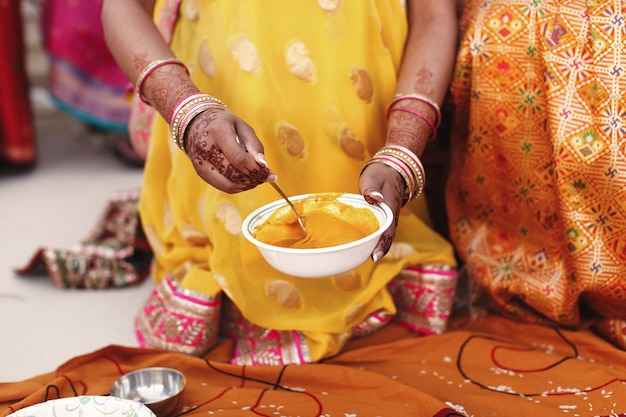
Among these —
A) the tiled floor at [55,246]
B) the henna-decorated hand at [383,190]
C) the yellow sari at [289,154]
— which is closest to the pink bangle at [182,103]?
the yellow sari at [289,154]

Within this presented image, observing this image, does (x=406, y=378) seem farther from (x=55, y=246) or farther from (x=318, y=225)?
(x=55, y=246)

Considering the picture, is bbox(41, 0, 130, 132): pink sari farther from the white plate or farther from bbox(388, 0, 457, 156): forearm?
the white plate

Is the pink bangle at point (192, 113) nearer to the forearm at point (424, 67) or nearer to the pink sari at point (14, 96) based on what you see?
the forearm at point (424, 67)

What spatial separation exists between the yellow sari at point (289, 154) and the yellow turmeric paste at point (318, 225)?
168 millimetres

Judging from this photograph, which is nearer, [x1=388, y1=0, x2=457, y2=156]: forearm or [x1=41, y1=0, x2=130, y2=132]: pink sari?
[x1=388, y1=0, x2=457, y2=156]: forearm

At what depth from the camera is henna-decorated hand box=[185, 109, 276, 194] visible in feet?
3.08

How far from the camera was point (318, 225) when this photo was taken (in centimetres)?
99

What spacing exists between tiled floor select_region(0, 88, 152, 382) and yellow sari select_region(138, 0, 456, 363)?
0.23 metres

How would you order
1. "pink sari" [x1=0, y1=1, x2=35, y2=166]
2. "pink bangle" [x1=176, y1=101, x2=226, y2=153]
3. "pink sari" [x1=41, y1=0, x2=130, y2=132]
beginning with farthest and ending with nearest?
"pink sari" [x1=41, y1=0, x2=130, y2=132]
"pink sari" [x1=0, y1=1, x2=35, y2=166]
"pink bangle" [x1=176, y1=101, x2=226, y2=153]

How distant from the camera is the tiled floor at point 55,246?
4.54 feet

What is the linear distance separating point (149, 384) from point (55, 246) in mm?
874

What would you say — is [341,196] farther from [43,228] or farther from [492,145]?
[43,228]

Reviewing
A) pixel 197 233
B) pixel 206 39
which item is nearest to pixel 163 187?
pixel 197 233

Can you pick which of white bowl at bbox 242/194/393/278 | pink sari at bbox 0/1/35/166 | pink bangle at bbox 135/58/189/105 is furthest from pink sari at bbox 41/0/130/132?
white bowl at bbox 242/194/393/278
